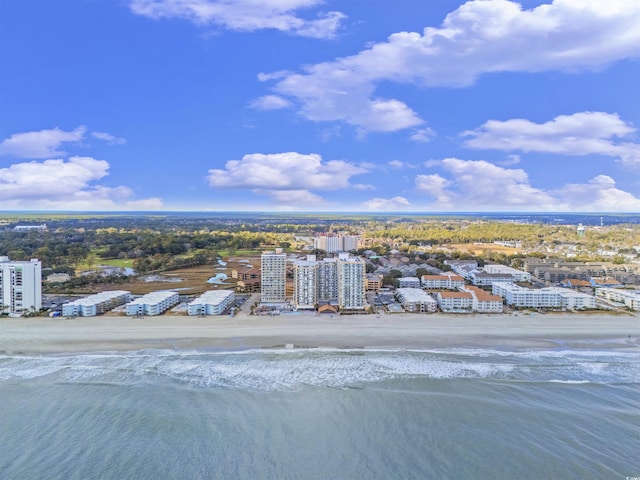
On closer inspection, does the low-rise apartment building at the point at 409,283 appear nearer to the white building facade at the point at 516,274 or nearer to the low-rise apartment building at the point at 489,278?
the low-rise apartment building at the point at 489,278

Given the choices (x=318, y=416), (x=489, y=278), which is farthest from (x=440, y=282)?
(x=318, y=416)

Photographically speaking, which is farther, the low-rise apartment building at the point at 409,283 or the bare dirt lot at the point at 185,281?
the low-rise apartment building at the point at 409,283

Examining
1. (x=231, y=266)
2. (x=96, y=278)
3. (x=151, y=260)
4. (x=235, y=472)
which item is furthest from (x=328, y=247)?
(x=235, y=472)

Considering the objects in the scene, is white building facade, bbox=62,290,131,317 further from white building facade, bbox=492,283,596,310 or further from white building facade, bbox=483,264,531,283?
white building facade, bbox=483,264,531,283

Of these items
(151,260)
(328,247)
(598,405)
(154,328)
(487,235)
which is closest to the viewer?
(598,405)

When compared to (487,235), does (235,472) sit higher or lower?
lower

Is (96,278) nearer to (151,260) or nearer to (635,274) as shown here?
(151,260)

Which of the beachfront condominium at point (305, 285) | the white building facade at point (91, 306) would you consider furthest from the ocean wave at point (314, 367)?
the beachfront condominium at point (305, 285)
